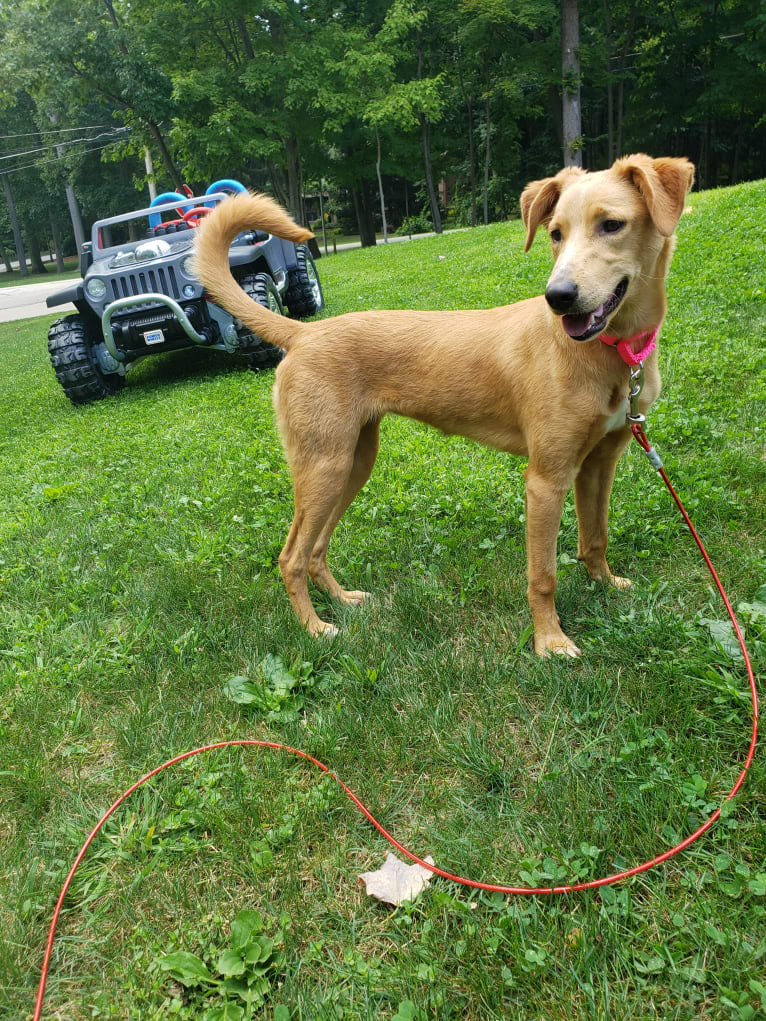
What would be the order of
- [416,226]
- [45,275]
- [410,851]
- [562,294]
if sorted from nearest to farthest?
[410,851], [562,294], [416,226], [45,275]

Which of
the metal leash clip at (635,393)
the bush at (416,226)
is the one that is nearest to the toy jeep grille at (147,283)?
the metal leash clip at (635,393)

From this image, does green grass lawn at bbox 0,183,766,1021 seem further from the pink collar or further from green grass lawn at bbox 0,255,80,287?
green grass lawn at bbox 0,255,80,287

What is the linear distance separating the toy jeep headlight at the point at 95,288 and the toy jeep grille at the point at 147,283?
0.42 ft

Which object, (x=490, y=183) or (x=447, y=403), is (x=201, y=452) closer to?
(x=447, y=403)

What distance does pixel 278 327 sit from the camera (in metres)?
3.12

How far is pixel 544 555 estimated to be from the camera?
260 cm

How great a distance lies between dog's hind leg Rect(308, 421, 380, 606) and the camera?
3268 mm

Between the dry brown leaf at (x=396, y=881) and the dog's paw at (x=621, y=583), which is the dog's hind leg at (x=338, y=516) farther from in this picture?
the dry brown leaf at (x=396, y=881)

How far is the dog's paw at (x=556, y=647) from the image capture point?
255cm

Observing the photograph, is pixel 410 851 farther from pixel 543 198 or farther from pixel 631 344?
pixel 543 198

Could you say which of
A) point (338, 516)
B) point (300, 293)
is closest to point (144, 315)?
point (300, 293)

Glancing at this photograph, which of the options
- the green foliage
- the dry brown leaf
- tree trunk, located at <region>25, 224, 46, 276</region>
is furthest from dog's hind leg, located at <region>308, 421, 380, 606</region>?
tree trunk, located at <region>25, 224, 46, 276</region>

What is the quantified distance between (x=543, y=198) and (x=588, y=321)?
760 mm

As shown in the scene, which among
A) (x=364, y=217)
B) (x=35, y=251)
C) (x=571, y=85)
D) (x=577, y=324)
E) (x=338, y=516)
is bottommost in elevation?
(x=338, y=516)
